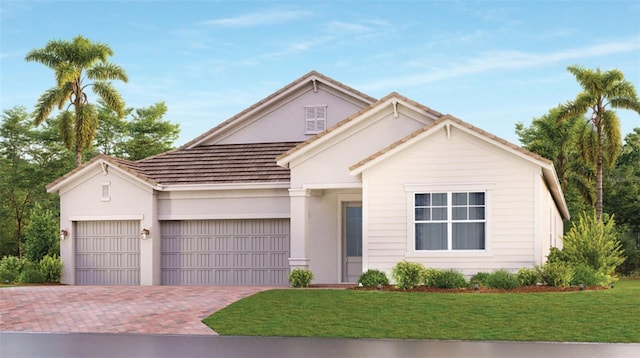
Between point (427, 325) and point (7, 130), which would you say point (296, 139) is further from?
point (7, 130)

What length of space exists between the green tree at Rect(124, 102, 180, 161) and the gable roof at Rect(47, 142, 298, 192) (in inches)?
1141

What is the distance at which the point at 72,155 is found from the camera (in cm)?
5744

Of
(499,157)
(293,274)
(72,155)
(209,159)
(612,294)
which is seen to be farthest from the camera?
(72,155)

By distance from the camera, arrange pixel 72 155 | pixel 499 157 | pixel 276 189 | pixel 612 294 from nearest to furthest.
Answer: pixel 612 294, pixel 499 157, pixel 276 189, pixel 72 155

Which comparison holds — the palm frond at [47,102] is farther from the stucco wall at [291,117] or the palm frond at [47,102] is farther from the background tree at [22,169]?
the background tree at [22,169]

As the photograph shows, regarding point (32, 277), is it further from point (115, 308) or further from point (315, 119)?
point (315, 119)

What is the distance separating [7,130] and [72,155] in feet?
17.9

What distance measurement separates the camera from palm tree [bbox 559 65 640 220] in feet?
135

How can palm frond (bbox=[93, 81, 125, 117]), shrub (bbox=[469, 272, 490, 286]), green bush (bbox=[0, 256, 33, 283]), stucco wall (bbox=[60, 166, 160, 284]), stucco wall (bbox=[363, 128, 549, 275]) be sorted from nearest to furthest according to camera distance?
shrub (bbox=[469, 272, 490, 286]) < stucco wall (bbox=[363, 128, 549, 275]) < stucco wall (bbox=[60, 166, 160, 284]) < green bush (bbox=[0, 256, 33, 283]) < palm frond (bbox=[93, 81, 125, 117])

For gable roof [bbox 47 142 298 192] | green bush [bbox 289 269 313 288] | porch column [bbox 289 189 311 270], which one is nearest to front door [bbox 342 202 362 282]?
porch column [bbox 289 189 311 270]

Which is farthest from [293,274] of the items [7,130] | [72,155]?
[7,130]

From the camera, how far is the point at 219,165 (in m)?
30.6

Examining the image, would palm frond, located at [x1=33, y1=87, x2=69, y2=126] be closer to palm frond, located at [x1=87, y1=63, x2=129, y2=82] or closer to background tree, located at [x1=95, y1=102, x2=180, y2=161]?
palm frond, located at [x1=87, y1=63, x2=129, y2=82]

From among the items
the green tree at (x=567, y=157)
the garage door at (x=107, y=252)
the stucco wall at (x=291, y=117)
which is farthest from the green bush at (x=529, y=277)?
the green tree at (x=567, y=157)
